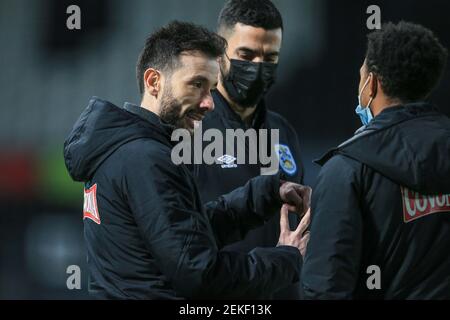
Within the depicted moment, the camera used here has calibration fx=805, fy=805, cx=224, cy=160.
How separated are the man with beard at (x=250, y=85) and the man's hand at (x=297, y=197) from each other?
54cm

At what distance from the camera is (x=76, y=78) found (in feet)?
19.2

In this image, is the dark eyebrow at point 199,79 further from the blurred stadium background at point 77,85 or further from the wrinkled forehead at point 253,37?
the blurred stadium background at point 77,85

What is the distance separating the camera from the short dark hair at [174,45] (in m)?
2.01

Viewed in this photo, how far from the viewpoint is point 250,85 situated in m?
2.88

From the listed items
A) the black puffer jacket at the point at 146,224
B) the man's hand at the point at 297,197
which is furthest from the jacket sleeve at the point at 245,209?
the black puffer jacket at the point at 146,224

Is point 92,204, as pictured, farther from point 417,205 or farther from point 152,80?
point 417,205

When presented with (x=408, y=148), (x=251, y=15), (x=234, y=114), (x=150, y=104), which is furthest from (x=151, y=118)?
(x=251, y=15)

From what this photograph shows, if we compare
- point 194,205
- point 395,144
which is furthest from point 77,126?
point 395,144

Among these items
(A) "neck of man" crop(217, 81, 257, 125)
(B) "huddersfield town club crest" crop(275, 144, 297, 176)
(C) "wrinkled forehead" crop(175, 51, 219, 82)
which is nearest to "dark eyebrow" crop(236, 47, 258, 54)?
(A) "neck of man" crop(217, 81, 257, 125)

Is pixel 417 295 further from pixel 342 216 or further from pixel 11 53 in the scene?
pixel 11 53

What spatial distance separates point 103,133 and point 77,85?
13.3 ft

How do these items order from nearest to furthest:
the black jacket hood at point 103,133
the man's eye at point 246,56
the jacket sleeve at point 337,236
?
the jacket sleeve at point 337,236, the black jacket hood at point 103,133, the man's eye at point 246,56

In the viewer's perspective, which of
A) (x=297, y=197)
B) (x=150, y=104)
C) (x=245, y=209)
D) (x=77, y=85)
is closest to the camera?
(x=150, y=104)

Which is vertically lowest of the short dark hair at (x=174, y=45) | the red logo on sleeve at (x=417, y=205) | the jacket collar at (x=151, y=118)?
the red logo on sleeve at (x=417, y=205)
